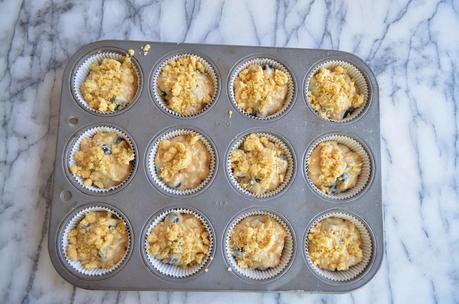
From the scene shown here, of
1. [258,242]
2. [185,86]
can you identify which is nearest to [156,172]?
[185,86]

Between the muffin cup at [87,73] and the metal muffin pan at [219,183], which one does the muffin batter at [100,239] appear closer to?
the metal muffin pan at [219,183]

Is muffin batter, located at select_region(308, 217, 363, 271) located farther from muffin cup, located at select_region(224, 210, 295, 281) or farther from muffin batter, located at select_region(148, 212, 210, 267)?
muffin batter, located at select_region(148, 212, 210, 267)

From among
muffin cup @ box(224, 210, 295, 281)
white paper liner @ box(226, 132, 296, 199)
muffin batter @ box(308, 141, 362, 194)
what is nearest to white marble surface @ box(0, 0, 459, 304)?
muffin cup @ box(224, 210, 295, 281)

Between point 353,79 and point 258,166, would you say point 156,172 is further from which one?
point 353,79

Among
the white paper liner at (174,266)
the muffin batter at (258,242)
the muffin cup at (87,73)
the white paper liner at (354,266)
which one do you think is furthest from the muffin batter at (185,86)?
the white paper liner at (354,266)

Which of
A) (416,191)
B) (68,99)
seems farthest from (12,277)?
(416,191)

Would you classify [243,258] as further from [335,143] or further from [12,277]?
[12,277]
